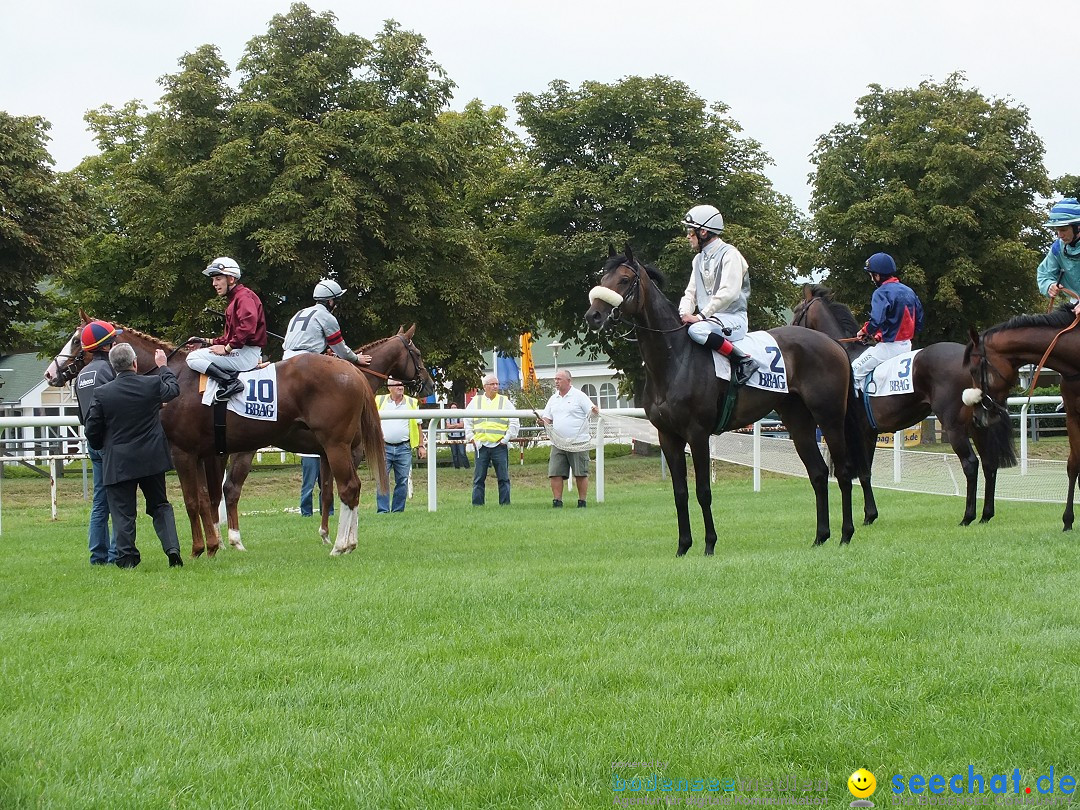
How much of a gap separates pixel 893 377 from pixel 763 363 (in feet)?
8.88

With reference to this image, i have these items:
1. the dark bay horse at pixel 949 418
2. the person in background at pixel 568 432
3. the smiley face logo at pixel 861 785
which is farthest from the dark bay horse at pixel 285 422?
the smiley face logo at pixel 861 785

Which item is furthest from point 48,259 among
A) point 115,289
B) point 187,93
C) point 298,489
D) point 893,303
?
point 893,303

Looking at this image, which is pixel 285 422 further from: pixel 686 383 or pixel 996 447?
pixel 996 447

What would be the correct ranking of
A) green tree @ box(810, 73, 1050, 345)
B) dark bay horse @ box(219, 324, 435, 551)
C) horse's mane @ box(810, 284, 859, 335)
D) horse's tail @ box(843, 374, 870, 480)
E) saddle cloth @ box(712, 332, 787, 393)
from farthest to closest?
green tree @ box(810, 73, 1050, 345)
horse's mane @ box(810, 284, 859, 335)
dark bay horse @ box(219, 324, 435, 551)
horse's tail @ box(843, 374, 870, 480)
saddle cloth @ box(712, 332, 787, 393)

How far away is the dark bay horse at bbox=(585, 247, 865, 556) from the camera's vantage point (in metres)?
8.92

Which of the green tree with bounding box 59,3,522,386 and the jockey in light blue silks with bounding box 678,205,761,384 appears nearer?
the jockey in light blue silks with bounding box 678,205,761,384

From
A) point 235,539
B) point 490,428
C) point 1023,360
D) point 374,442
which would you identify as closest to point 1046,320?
point 1023,360

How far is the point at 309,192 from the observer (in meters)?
27.9

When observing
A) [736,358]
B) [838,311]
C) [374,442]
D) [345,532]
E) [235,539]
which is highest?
[838,311]

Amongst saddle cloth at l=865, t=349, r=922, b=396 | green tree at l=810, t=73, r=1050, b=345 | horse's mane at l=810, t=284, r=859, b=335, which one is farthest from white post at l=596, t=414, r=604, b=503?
green tree at l=810, t=73, r=1050, b=345

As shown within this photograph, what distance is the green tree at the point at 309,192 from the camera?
27766 millimetres

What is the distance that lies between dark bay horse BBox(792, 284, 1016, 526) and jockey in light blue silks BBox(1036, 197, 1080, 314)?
1.18 meters

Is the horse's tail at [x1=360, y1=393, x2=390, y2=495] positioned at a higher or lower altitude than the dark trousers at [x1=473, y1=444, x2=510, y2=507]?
higher

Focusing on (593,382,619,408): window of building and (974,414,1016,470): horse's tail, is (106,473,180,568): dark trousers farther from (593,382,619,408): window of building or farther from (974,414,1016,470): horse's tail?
(593,382,619,408): window of building
